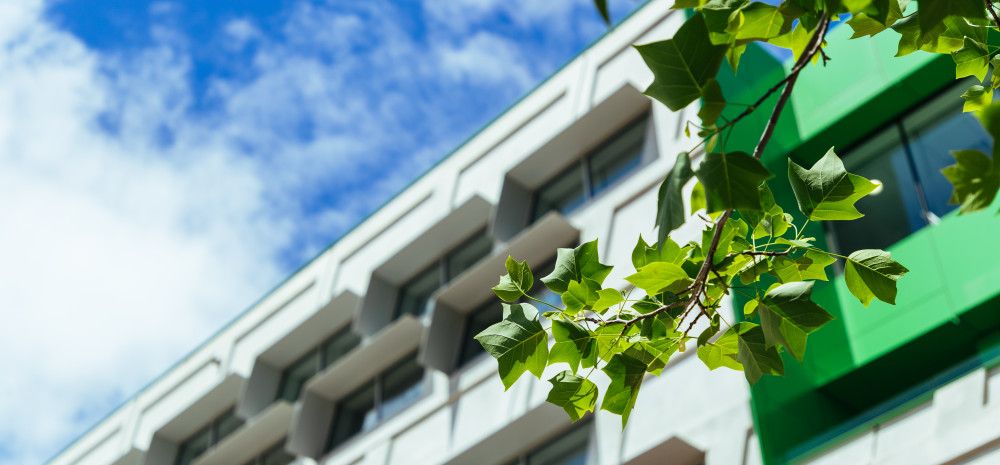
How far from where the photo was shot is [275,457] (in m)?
19.8

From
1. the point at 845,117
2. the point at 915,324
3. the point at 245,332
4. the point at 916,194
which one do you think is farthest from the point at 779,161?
the point at 245,332

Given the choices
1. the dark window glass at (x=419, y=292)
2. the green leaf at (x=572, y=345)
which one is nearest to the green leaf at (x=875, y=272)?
the green leaf at (x=572, y=345)

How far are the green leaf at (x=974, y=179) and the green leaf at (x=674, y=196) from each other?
520mm

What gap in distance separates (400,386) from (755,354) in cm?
1494

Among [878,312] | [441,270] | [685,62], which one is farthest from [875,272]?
[441,270]

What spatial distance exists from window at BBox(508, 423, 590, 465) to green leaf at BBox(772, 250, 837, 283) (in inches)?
423

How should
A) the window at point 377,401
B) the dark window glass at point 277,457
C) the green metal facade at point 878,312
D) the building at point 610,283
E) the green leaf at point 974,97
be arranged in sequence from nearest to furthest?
the green leaf at point 974,97, the green metal facade at point 878,312, the building at point 610,283, the window at point 377,401, the dark window glass at point 277,457

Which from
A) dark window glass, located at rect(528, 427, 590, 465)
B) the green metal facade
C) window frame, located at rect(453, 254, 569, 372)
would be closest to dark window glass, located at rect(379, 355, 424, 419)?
window frame, located at rect(453, 254, 569, 372)

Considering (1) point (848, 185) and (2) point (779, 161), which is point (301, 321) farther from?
(1) point (848, 185)

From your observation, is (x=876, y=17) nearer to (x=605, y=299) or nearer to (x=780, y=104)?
(x=780, y=104)

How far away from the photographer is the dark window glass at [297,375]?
20.5 metres

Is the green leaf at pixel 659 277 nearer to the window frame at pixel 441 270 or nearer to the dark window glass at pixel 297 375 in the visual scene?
the window frame at pixel 441 270

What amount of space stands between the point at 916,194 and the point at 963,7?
10.9m

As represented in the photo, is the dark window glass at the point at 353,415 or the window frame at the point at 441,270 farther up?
the window frame at the point at 441,270
